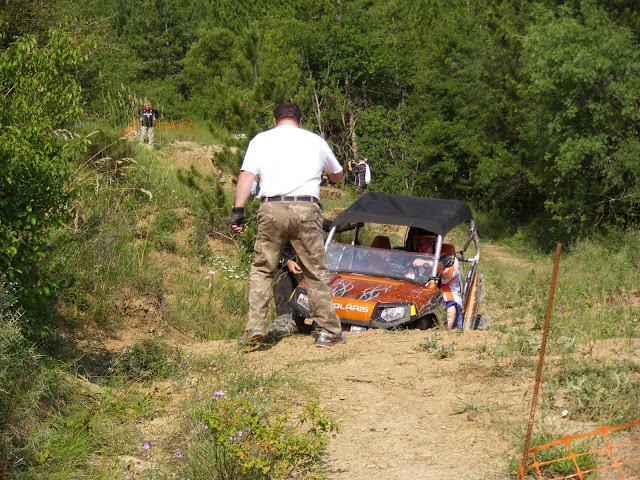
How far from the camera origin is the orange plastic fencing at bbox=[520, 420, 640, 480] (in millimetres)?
4133

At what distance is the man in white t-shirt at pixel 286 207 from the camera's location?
6570mm

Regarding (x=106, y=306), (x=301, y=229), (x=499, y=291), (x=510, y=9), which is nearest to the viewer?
(x=301, y=229)

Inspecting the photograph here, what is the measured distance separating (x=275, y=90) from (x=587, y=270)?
6.65m

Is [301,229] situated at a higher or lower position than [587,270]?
higher

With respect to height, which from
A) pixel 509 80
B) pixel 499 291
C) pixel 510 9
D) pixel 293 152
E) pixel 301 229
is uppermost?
pixel 510 9

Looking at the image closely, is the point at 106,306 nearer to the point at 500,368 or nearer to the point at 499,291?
the point at 500,368

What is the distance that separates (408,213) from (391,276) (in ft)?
3.42

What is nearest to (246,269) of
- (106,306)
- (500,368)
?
(106,306)

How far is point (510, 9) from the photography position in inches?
1029

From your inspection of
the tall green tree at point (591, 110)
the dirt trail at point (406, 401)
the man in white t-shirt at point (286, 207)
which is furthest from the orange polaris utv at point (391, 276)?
the tall green tree at point (591, 110)

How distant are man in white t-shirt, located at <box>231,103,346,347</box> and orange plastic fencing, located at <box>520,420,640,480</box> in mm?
2832

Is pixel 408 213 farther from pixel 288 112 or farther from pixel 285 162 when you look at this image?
pixel 285 162

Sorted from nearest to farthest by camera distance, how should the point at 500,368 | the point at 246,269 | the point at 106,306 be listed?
1. the point at 500,368
2. the point at 106,306
3. the point at 246,269

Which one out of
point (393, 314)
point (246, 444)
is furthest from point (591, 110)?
point (246, 444)
